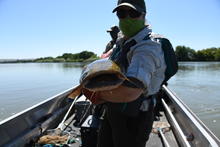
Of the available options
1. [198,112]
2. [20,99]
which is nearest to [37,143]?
[198,112]

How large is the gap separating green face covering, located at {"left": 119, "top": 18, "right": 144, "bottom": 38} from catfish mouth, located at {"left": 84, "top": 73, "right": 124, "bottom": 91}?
598mm

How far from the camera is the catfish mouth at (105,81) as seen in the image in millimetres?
993

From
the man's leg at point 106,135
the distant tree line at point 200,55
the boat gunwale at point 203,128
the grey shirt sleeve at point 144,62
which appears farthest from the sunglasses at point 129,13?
the distant tree line at point 200,55

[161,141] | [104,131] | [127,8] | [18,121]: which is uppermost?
[127,8]

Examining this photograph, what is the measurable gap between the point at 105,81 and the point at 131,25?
65 centimetres

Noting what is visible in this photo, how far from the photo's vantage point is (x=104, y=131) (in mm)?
1813

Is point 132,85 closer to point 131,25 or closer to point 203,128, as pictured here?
point 131,25

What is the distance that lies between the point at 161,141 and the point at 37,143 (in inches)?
76.3

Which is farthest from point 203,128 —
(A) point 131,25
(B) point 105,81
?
(B) point 105,81

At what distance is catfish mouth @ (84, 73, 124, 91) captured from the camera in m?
0.99

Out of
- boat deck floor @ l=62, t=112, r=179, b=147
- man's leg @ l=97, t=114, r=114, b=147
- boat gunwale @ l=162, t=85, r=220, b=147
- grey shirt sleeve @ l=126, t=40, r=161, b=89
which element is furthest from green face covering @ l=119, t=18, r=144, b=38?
boat deck floor @ l=62, t=112, r=179, b=147

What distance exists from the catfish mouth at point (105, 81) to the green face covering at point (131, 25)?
60 cm

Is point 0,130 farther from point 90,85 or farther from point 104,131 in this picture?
point 90,85

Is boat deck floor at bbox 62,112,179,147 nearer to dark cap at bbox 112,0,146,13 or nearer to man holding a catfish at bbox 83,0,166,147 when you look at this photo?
man holding a catfish at bbox 83,0,166,147
